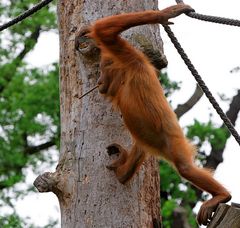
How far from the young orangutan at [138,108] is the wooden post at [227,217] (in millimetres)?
991

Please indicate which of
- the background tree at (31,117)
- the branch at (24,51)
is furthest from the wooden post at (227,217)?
the branch at (24,51)

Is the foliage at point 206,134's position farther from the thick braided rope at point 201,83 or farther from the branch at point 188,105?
the thick braided rope at point 201,83

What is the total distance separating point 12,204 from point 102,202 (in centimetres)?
1031

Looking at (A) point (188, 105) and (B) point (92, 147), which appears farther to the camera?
(A) point (188, 105)

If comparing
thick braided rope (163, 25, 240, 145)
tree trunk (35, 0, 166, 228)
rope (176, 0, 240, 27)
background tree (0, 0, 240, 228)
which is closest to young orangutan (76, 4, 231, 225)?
tree trunk (35, 0, 166, 228)

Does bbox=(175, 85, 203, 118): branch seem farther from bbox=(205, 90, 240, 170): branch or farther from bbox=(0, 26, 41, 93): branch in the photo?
bbox=(0, 26, 41, 93): branch

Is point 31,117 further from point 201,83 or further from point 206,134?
point 201,83

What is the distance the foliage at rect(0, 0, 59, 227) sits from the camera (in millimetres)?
14367

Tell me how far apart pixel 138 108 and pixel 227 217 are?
65.1 inches

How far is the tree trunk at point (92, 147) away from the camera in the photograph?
5.26 metres

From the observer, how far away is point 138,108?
5.70 metres

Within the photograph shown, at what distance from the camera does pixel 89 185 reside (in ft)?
17.4

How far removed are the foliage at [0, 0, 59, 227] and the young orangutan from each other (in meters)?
7.84

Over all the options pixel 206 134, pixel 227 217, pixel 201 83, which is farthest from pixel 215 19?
pixel 206 134
